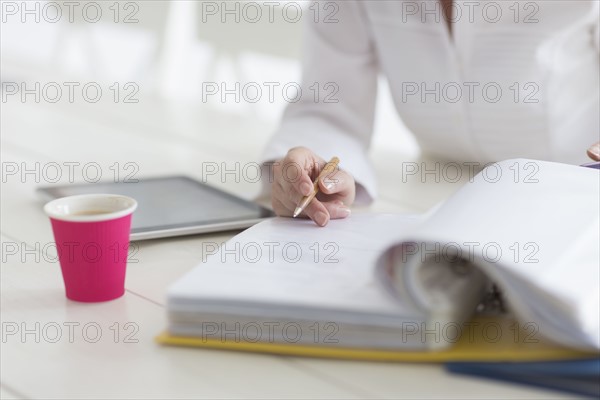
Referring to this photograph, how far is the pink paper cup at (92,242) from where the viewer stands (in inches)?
33.8

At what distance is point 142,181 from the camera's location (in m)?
1.30

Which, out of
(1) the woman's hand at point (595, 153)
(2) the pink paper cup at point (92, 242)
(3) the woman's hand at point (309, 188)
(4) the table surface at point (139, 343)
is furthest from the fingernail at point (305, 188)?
(1) the woman's hand at point (595, 153)

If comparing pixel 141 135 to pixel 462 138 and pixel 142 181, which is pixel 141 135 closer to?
pixel 142 181

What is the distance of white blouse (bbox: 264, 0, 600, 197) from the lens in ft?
4.58


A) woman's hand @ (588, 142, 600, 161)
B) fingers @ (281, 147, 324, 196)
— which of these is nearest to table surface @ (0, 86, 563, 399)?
fingers @ (281, 147, 324, 196)

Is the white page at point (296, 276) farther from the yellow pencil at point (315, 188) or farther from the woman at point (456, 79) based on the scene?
the woman at point (456, 79)

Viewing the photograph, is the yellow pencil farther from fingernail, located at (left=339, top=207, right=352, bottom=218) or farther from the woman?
the woman

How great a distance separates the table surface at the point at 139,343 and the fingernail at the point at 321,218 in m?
0.15

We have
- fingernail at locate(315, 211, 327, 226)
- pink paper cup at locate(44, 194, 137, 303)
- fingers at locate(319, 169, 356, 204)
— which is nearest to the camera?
pink paper cup at locate(44, 194, 137, 303)

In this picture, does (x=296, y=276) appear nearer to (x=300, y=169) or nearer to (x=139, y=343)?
(x=139, y=343)

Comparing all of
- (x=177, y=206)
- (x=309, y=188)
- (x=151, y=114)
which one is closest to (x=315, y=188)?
(x=309, y=188)

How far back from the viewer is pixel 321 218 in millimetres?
1010

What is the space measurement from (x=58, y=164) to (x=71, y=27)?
136 inches

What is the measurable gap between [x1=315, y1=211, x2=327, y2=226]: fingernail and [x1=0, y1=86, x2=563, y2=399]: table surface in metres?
0.15
